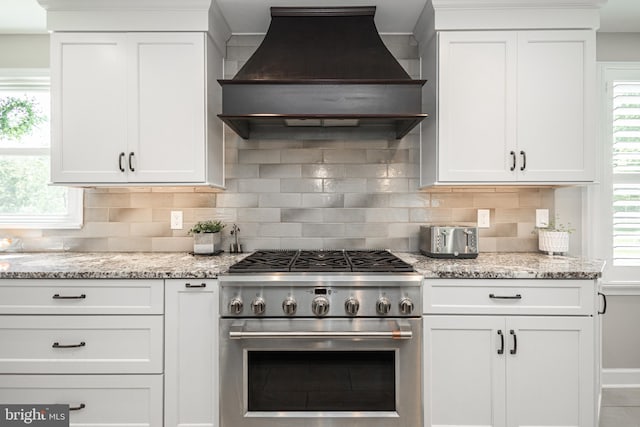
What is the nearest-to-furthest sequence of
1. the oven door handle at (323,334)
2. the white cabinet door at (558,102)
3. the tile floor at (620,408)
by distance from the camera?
the oven door handle at (323,334) → the white cabinet door at (558,102) → the tile floor at (620,408)

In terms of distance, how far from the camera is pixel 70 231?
2713mm

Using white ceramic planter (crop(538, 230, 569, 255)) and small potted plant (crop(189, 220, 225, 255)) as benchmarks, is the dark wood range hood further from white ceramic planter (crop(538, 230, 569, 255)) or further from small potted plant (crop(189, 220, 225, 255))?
white ceramic planter (crop(538, 230, 569, 255))

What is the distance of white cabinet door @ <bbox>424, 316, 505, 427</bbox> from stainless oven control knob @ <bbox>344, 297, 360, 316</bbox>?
0.37 m

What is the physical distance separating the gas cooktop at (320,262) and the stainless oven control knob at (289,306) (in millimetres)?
152

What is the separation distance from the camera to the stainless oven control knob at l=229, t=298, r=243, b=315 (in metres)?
1.90

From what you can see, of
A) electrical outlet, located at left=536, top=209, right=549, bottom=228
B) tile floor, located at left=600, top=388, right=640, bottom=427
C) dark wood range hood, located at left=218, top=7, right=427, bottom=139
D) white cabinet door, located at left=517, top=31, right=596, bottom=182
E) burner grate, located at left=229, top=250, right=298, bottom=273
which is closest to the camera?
burner grate, located at left=229, top=250, right=298, bottom=273

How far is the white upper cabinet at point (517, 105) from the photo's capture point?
226cm

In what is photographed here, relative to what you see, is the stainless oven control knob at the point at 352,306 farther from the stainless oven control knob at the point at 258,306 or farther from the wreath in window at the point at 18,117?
the wreath in window at the point at 18,117

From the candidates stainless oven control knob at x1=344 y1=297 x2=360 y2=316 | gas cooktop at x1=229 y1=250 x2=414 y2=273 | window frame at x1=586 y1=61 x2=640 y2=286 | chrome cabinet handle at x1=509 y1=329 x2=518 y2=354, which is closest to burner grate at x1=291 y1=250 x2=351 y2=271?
gas cooktop at x1=229 y1=250 x2=414 y2=273

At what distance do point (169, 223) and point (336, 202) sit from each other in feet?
3.92

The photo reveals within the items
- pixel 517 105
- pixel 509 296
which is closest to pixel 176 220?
pixel 509 296

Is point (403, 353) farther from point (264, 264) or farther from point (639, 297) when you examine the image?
point (639, 297)

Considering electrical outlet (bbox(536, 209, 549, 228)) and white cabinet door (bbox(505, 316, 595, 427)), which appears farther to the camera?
electrical outlet (bbox(536, 209, 549, 228))

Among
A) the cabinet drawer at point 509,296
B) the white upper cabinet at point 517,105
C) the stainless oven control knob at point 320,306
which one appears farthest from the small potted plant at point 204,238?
the white upper cabinet at point 517,105
